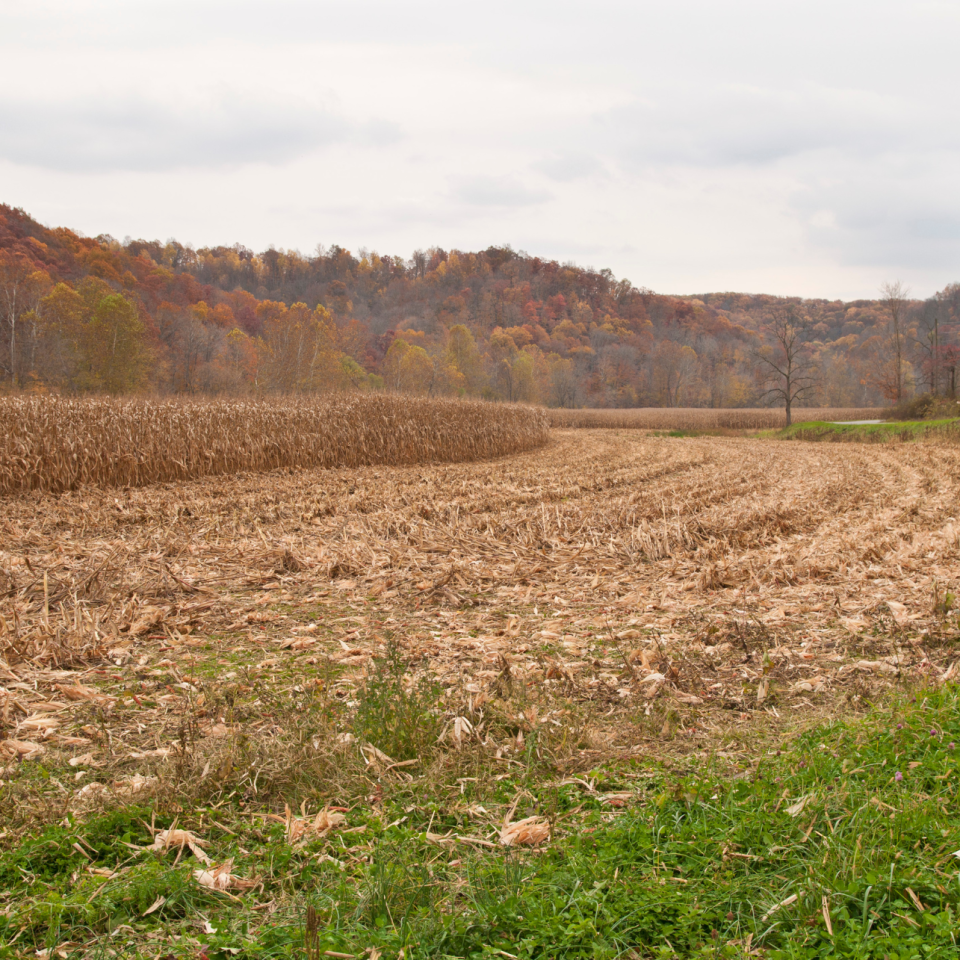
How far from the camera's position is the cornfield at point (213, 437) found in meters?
14.3

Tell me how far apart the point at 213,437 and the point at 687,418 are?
4259 centimetres

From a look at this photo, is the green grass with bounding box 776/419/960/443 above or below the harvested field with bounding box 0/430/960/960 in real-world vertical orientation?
above

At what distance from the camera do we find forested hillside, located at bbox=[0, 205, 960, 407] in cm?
4600

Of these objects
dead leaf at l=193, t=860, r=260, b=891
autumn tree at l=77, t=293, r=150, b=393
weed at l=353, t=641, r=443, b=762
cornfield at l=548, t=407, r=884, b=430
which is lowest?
dead leaf at l=193, t=860, r=260, b=891

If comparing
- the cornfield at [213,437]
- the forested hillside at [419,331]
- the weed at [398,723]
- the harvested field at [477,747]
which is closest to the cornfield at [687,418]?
the forested hillside at [419,331]

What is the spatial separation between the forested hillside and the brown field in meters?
19.0

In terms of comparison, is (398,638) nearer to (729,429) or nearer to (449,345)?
(729,429)

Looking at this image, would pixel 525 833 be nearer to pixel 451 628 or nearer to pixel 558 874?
pixel 558 874

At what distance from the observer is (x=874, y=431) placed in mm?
32188

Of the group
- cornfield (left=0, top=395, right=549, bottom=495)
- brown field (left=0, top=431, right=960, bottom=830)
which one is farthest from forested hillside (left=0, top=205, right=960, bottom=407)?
brown field (left=0, top=431, right=960, bottom=830)

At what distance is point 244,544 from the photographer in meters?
8.87

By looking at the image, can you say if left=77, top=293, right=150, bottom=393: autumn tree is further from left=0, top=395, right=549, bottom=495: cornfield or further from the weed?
the weed

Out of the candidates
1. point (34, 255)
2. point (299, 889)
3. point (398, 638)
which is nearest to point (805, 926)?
point (299, 889)

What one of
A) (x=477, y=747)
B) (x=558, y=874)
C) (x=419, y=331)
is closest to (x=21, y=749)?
(x=477, y=747)
